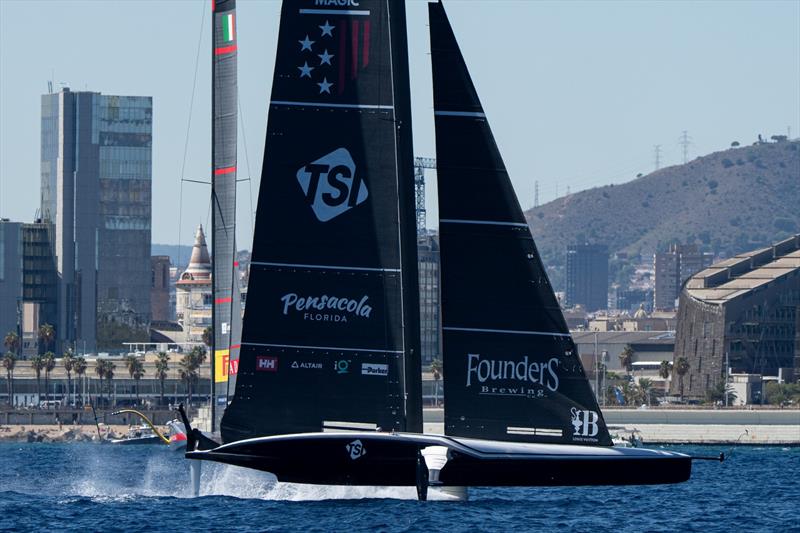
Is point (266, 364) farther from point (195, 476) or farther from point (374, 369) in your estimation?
point (195, 476)

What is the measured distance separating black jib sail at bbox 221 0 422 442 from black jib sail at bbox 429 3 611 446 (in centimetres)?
87

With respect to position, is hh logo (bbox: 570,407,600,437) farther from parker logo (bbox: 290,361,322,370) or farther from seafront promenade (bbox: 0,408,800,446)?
seafront promenade (bbox: 0,408,800,446)

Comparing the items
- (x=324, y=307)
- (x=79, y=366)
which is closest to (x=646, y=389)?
(x=79, y=366)

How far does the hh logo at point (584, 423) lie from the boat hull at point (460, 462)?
33cm

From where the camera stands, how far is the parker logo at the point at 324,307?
118 ft

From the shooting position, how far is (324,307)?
119 ft

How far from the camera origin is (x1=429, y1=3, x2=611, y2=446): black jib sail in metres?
35.7

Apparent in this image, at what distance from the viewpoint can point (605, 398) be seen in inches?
6270

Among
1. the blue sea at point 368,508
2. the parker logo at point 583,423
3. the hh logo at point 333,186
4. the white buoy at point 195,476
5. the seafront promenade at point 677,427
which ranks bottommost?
the seafront promenade at point 677,427

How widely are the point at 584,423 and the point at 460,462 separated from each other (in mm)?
2813

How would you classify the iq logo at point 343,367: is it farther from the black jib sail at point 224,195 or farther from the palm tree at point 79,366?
the palm tree at point 79,366

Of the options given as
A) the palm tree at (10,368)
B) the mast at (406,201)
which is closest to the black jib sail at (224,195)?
the mast at (406,201)

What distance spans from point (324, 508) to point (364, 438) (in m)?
2.91

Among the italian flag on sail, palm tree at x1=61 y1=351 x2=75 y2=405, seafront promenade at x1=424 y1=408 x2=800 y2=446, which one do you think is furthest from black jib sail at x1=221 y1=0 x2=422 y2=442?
palm tree at x1=61 y1=351 x2=75 y2=405
